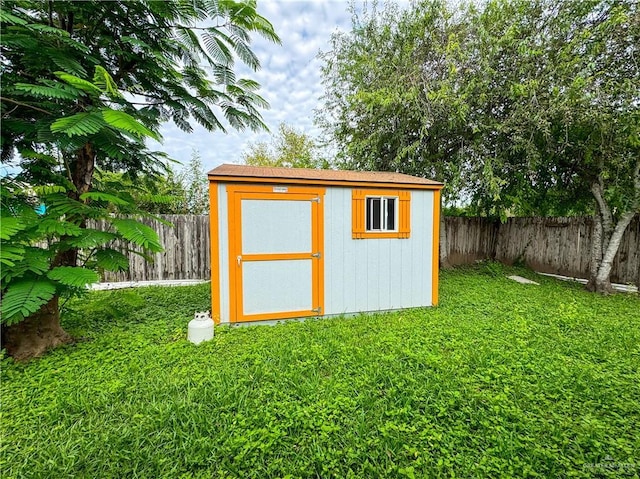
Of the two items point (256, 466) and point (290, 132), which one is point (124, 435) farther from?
point (290, 132)

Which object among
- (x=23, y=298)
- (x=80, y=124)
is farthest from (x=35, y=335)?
(x=80, y=124)

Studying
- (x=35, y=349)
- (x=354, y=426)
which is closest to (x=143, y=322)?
(x=35, y=349)

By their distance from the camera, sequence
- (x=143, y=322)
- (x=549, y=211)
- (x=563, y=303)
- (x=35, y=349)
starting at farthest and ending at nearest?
(x=549, y=211) → (x=563, y=303) → (x=143, y=322) → (x=35, y=349)

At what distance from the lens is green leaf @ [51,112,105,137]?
2.10 metres

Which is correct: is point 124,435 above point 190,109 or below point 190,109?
below

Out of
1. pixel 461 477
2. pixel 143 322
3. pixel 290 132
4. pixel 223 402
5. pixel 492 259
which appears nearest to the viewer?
pixel 461 477

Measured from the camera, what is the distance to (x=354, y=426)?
201 centimetres

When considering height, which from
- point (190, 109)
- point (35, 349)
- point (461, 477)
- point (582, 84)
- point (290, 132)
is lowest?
point (461, 477)

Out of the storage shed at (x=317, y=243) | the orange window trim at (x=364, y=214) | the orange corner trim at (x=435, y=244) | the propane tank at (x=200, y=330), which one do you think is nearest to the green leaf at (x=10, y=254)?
the propane tank at (x=200, y=330)

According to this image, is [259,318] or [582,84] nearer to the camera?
[259,318]

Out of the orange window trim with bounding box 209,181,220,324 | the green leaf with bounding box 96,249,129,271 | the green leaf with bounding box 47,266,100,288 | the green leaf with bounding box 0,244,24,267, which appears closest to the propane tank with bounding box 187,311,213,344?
the orange window trim with bounding box 209,181,220,324

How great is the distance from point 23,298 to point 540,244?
35.5 ft

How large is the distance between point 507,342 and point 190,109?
204 inches

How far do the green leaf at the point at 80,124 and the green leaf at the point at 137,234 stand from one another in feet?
2.65
